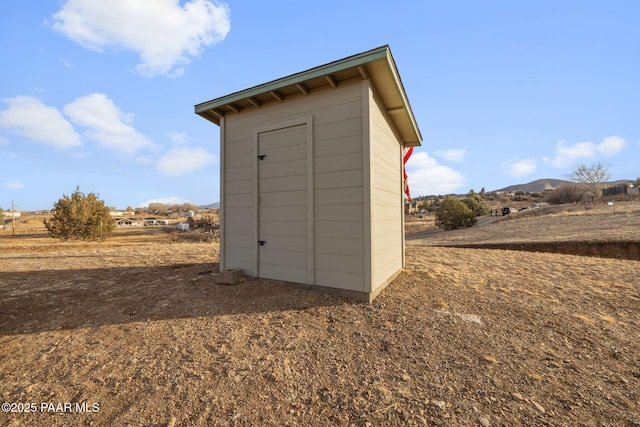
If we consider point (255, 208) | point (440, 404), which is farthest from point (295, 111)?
point (440, 404)

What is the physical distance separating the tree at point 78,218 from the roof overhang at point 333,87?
59.5ft

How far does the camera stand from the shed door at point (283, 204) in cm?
475

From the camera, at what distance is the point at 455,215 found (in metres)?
23.3

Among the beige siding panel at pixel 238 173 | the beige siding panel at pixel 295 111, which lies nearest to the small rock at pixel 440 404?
the beige siding panel at pixel 295 111

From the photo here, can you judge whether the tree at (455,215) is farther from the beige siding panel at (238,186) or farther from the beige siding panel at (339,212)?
the beige siding panel at (238,186)

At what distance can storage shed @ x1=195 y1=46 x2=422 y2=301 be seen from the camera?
4.19 m

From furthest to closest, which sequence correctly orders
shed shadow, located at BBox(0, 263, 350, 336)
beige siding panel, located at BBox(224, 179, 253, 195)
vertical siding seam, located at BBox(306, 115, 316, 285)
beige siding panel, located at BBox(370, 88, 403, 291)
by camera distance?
beige siding panel, located at BBox(224, 179, 253, 195), vertical siding seam, located at BBox(306, 115, 316, 285), beige siding panel, located at BBox(370, 88, 403, 291), shed shadow, located at BBox(0, 263, 350, 336)

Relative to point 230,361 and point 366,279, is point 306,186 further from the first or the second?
point 230,361

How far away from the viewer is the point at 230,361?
8.75 feet

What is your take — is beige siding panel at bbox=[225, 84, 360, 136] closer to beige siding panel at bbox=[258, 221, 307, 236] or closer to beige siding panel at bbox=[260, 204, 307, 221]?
beige siding panel at bbox=[260, 204, 307, 221]

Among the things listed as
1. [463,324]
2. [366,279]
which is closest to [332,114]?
[366,279]

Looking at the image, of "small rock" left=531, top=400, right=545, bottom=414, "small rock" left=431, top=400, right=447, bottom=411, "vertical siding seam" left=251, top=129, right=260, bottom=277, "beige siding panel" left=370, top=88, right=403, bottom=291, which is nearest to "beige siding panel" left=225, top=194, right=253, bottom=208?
"vertical siding seam" left=251, top=129, right=260, bottom=277

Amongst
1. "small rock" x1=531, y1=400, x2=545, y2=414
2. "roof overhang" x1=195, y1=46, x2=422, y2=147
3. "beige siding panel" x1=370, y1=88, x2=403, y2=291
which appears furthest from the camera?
"beige siding panel" x1=370, y1=88, x2=403, y2=291

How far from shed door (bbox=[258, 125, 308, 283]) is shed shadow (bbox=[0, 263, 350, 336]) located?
0.38m
